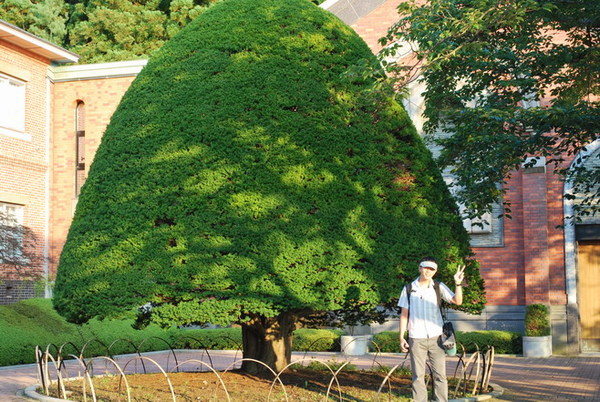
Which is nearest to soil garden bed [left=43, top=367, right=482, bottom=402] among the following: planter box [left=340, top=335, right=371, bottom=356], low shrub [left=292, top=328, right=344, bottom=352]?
planter box [left=340, top=335, right=371, bottom=356]

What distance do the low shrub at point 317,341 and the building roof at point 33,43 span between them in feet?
37.6

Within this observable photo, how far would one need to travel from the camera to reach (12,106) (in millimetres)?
22062

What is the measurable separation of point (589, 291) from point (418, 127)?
653 centimetres

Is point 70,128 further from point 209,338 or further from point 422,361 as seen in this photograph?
point 422,361

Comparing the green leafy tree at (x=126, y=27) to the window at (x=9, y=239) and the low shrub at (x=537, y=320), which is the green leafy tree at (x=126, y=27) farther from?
the low shrub at (x=537, y=320)

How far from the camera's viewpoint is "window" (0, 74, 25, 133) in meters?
21.6

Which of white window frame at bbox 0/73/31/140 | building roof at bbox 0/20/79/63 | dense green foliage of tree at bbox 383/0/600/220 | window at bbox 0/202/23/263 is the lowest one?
window at bbox 0/202/23/263

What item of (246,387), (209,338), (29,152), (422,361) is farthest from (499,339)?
(29,152)

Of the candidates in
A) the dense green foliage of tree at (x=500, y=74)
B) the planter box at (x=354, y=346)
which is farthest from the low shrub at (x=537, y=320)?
the dense green foliage of tree at (x=500, y=74)

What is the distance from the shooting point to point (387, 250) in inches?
370

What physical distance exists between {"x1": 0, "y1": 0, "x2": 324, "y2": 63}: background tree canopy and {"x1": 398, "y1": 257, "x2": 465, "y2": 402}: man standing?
26.6 metres

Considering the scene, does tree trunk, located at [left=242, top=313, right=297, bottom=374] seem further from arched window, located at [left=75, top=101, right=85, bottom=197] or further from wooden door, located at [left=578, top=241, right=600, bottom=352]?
arched window, located at [left=75, top=101, right=85, bottom=197]

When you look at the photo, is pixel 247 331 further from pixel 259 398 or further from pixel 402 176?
pixel 402 176

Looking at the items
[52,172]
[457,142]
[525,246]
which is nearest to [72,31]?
[52,172]
